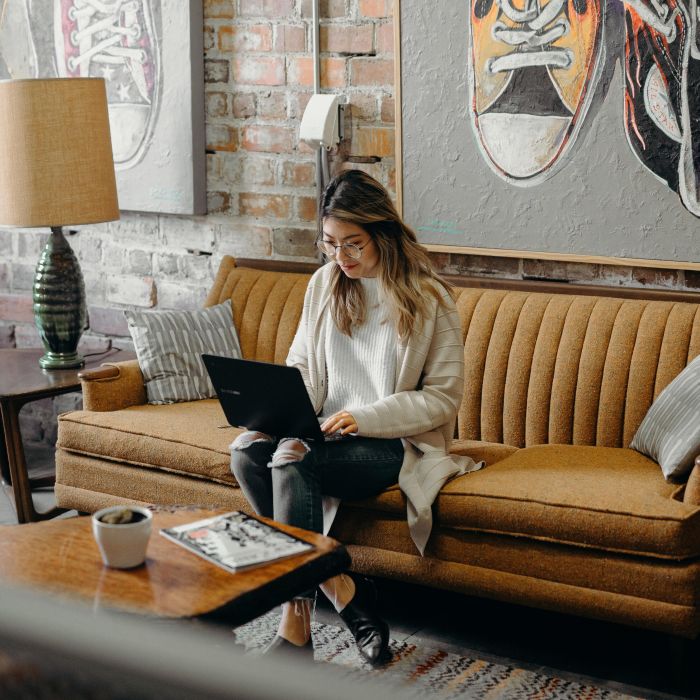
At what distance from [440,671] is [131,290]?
2142 mm

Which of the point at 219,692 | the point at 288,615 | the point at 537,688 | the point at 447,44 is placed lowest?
the point at 537,688

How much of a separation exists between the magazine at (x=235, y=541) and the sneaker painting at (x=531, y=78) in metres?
1.55

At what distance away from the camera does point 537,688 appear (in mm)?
2141

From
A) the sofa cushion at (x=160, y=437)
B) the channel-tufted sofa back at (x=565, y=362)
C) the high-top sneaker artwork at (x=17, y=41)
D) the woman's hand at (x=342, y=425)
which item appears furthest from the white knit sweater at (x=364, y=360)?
the high-top sneaker artwork at (x=17, y=41)

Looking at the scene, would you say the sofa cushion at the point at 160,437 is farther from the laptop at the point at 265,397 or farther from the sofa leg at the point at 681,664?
the sofa leg at the point at 681,664

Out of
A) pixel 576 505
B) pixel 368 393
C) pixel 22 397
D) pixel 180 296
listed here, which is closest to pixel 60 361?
pixel 22 397

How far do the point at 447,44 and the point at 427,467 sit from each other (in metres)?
1.41

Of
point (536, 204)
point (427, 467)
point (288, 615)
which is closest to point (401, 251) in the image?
point (427, 467)

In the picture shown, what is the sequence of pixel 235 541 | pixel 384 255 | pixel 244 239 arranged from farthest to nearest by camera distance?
pixel 244 239 < pixel 384 255 < pixel 235 541

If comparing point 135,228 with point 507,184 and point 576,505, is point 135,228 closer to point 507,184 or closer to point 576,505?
point 507,184

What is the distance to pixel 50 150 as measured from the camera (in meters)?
3.15

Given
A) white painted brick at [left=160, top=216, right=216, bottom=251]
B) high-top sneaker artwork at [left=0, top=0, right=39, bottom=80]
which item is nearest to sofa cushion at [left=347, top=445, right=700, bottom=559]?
white painted brick at [left=160, top=216, right=216, bottom=251]

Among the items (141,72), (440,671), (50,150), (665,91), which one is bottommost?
(440,671)

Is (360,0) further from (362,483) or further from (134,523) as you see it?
(134,523)
